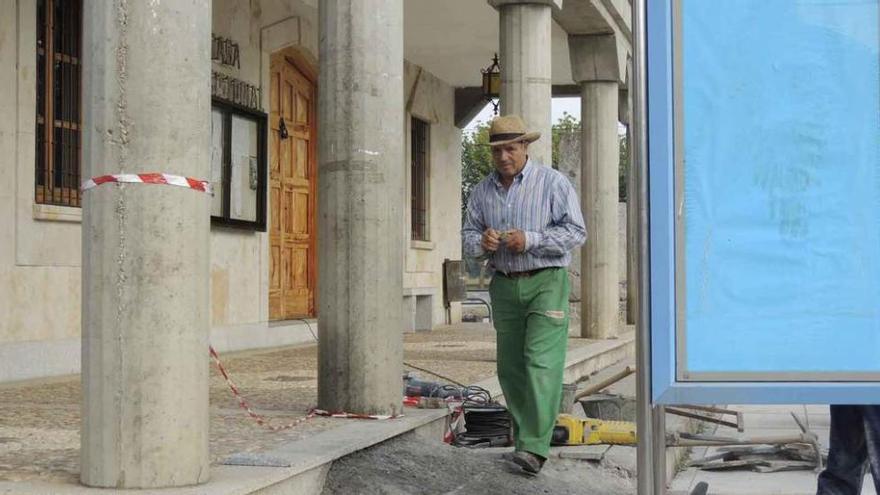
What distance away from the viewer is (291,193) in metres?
16.3

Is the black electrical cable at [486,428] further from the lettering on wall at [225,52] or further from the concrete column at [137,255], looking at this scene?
the lettering on wall at [225,52]

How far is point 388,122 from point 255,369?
444 centimetres

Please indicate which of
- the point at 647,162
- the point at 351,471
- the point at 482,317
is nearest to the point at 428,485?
the point at 351,471

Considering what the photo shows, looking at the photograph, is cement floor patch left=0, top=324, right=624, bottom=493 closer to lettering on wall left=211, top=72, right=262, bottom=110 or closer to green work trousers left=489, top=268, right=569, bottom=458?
green work trousers left=489, top=268, right=569, bottom=458

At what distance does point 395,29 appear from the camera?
783 cm

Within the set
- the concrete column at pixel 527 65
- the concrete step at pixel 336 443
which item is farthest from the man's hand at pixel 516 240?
the concrete column at pixel 527 65

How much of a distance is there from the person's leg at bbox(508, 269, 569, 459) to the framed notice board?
8.10 ft

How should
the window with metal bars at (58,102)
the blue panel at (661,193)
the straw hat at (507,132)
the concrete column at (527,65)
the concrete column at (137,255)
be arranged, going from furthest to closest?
the concrete column at (527,65), the window with metal bars at (58,102), the straw hat at (507,132), the concrete column at (137,255), the blue panel at (661,193)

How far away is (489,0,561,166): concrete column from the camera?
12906mm

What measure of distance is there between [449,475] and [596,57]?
11.3 m

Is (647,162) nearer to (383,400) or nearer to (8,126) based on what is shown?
(383,400)

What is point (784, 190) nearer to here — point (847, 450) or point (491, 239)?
point (847, 450)

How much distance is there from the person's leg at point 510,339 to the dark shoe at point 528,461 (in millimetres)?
240

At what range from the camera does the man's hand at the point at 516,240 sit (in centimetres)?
680
